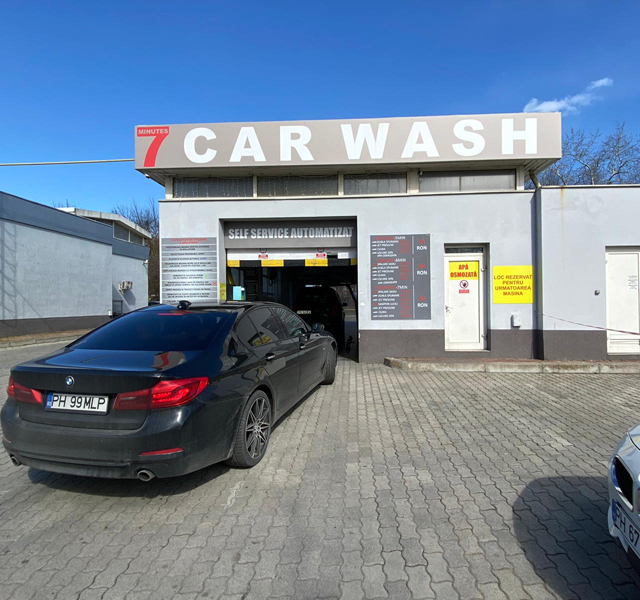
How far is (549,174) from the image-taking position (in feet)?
73.6

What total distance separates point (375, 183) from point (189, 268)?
4.70 meters

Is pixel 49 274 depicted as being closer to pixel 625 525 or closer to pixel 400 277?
pixel 400 277

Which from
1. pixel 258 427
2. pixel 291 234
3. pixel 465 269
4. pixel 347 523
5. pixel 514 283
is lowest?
pixel 347 523

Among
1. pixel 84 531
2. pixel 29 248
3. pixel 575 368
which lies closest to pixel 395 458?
pixel 84 531

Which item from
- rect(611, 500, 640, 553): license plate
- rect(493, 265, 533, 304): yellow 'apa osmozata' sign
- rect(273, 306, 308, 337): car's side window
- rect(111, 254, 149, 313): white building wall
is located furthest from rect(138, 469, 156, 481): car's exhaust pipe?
rect(111, 254, 149, 313): white building wall

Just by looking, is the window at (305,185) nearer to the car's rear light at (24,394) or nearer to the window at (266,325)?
the window at (266,325)

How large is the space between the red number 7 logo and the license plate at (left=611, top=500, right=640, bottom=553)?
9246mm

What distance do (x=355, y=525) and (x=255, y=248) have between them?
721 centimetres

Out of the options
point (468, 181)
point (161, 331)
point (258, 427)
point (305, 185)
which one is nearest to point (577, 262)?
point (468, 181)

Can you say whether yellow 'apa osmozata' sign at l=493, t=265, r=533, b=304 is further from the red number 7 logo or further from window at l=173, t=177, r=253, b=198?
the red number 7 logo

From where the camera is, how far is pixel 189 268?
28.8 ft

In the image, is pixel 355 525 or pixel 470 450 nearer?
pixel 355 525

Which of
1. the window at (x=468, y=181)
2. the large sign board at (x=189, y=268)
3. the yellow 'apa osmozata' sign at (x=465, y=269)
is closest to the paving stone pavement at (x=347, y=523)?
the yellow 'apa osmozata' sign at (x=465, y=269)

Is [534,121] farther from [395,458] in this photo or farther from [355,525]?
[355,525]
